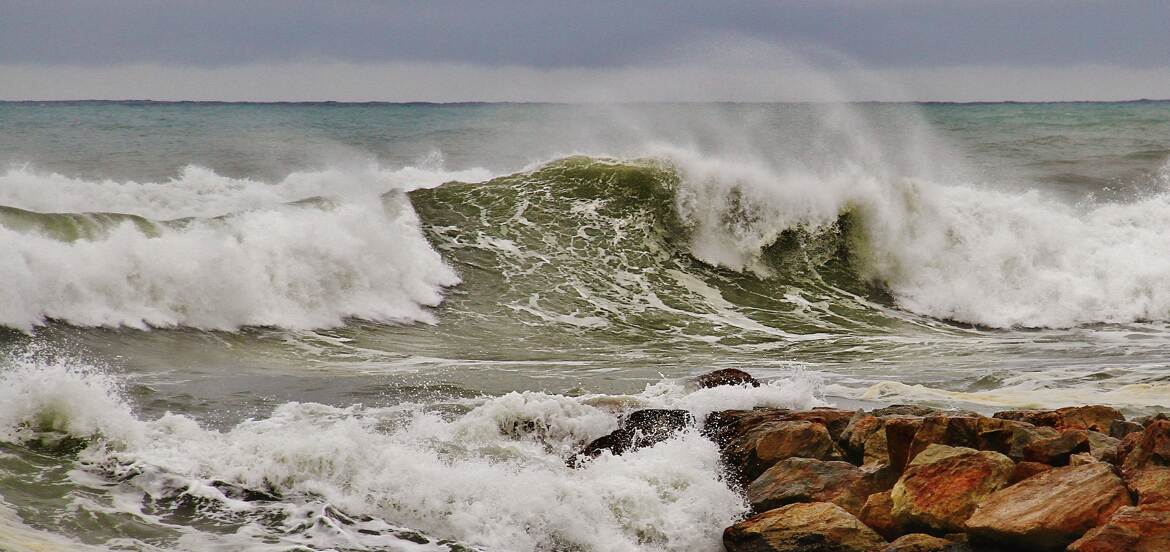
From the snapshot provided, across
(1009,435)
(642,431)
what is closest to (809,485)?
(1009,435)

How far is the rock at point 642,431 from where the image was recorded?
8.52m

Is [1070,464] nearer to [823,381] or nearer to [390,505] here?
[390,505]

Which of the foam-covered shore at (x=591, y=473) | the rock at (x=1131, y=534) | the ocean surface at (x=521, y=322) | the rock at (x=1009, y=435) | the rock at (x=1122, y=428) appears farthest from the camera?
the rock at (x=1122, y=428)

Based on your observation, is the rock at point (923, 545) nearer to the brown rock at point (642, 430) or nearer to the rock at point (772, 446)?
the rock at point (772, 446)

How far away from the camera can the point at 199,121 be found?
5456cm

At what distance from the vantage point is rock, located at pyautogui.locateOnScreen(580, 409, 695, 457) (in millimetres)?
8523

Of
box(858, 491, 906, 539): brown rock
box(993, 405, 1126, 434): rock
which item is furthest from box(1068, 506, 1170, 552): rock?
box(993, 405, 1126, 434): rock

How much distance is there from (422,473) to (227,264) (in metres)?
8.75

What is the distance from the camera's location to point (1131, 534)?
5973 mm

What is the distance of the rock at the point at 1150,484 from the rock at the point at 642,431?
3.24m

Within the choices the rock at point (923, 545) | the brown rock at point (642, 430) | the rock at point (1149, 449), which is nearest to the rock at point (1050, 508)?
the rock at point (923, 545)

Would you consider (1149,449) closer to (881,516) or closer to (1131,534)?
(1131,534)

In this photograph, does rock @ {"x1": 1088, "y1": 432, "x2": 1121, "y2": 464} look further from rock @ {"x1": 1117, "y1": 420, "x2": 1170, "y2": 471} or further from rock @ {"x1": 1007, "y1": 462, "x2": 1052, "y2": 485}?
rock @ {"x1": 1007, "y1": 462, "x2": 1052, "y2": 485}

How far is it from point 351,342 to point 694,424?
276 inches
